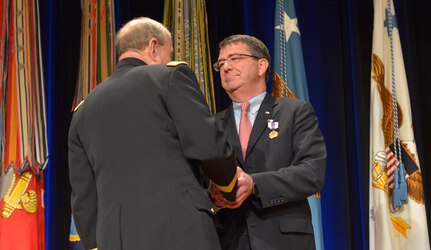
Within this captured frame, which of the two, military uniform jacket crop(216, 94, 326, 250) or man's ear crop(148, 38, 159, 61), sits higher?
man's ear crop(148, 38, 159, 61)

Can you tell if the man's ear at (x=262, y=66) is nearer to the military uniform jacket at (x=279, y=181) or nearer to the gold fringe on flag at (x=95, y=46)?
the military uniform jacket at (x=279, y=181)

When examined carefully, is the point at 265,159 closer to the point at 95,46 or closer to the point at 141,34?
the point at 141,34

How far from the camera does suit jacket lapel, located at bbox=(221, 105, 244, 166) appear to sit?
2.44 metres

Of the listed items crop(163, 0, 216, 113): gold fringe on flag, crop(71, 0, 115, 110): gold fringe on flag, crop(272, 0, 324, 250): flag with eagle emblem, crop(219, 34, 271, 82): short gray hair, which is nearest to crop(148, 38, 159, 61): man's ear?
crop(219, 34, 271, 82): short gray hair

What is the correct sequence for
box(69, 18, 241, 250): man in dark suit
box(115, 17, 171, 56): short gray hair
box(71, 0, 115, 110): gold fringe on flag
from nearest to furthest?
box(69, 18, 241, 250): man in dark suit → box(115, 17, 171, 56): short gray hair → box(71, 0, 115, 110): gold fringe on flag

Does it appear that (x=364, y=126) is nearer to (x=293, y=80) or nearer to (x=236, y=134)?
Result: (x=293, y=80)

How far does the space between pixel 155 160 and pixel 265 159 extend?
2.30 ft

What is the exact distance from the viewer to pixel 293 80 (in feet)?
11.8

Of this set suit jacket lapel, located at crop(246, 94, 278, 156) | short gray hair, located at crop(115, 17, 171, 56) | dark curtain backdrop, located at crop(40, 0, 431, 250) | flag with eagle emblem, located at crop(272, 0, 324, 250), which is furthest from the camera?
dark curtain backdrop, located at crop(40, 0, 431, 250)

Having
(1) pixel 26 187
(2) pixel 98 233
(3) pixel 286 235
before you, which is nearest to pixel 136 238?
(2) pixel 98 233

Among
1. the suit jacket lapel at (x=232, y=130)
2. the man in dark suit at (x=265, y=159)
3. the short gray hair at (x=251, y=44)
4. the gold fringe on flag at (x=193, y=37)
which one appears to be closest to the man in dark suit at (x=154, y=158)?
the man in dark suit at (x=265, y=159)

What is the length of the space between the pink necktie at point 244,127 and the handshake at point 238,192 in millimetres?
287

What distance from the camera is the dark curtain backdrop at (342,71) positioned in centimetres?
383

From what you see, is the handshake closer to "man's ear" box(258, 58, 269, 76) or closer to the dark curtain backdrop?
"man's ear" box(258, 58, 269, 76)
